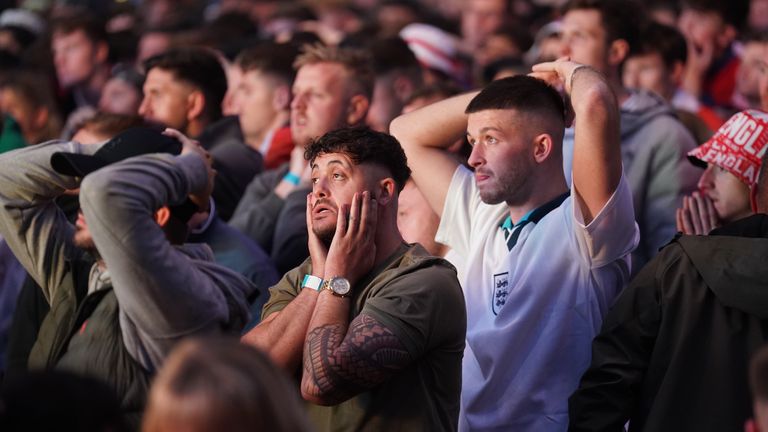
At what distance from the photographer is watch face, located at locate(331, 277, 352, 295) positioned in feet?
15.0

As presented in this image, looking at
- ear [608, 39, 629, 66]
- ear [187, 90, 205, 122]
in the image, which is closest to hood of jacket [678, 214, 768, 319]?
ear [608, 39, 629, 66]

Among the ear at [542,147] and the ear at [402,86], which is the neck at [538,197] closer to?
the ear at [542,147]

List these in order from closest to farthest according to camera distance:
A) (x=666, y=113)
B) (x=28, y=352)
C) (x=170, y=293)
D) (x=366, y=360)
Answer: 1. (x=366, y=360)
2. (x=170, y=293)
3. (x=28, y=352)
4. (x=666, y=113)

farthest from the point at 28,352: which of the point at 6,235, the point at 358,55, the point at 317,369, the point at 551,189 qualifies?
the point at 358,55

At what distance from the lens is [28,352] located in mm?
5746

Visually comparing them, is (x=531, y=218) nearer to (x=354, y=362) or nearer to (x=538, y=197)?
(x=538, y=197)

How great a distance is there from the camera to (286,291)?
16.1ft

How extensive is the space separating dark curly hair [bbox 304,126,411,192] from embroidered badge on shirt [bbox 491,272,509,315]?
590mm

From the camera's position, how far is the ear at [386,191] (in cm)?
486

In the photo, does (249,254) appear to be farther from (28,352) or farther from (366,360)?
(366,360)

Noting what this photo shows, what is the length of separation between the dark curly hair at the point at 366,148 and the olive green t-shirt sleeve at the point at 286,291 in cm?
45

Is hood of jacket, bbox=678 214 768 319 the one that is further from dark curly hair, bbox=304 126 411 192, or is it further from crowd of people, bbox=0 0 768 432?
dark curly hair, bbox=304 126 411 192

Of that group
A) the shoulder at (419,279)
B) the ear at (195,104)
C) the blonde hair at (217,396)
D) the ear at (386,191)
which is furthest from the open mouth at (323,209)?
the ear at (195,104)

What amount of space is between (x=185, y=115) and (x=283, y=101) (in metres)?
0.80
